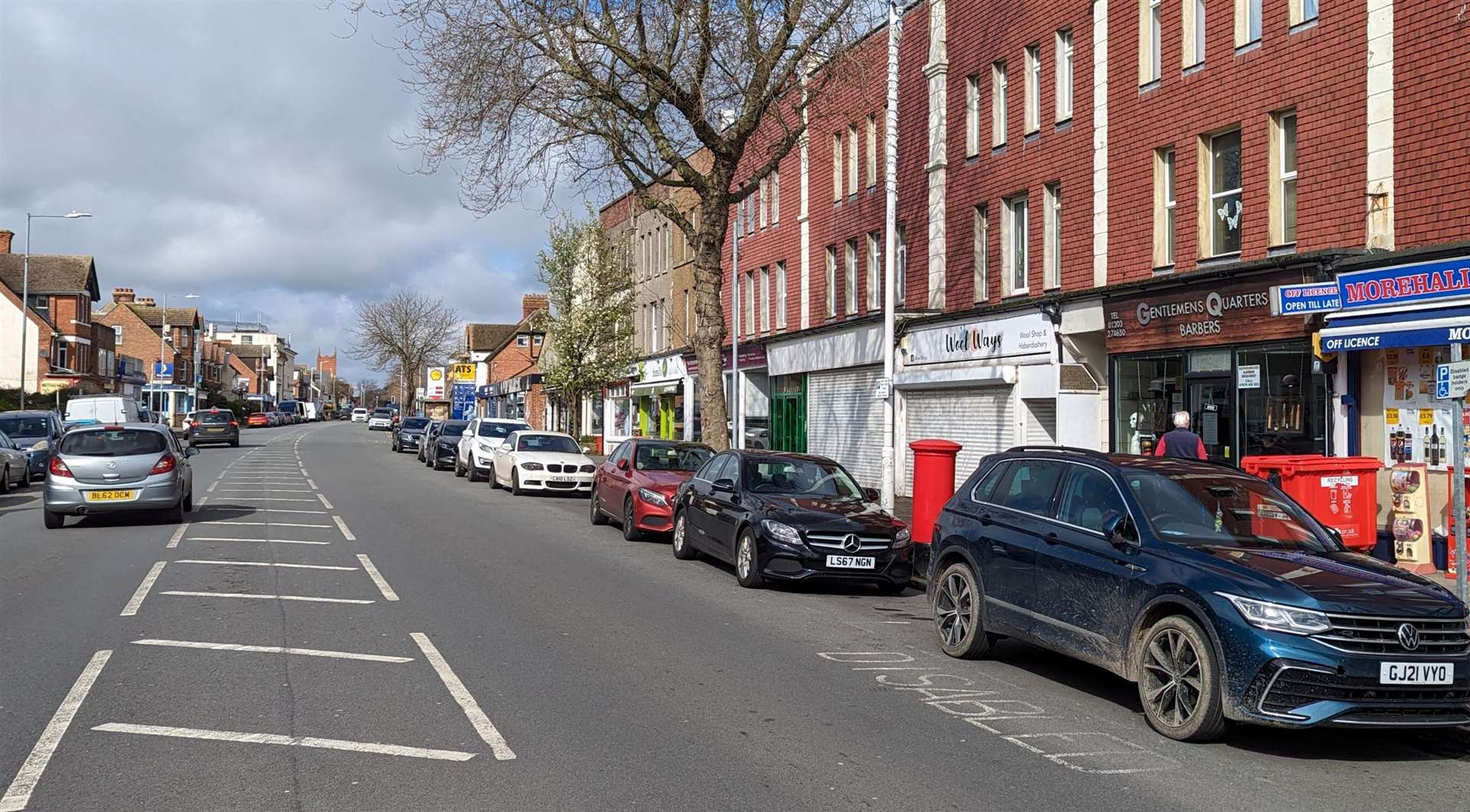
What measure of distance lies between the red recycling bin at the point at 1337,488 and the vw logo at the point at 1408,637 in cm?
687

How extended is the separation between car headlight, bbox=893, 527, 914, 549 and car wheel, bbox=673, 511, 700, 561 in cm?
306

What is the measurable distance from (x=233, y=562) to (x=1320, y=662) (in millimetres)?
10865

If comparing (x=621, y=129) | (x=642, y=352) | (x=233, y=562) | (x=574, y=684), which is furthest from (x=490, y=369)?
(x=574, y=684)

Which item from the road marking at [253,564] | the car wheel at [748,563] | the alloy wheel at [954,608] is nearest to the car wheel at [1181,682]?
the alloy wheel at [954,608]

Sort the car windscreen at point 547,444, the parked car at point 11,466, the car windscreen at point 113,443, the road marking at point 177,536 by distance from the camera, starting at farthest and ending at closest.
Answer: the car windscreen at point 547,444 < the parked car at point 11,466 < the car windscreen at point 113,443 < the road marking at point 177,536

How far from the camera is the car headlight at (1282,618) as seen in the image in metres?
6.23

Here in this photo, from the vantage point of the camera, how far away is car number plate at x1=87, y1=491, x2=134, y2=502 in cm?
1664

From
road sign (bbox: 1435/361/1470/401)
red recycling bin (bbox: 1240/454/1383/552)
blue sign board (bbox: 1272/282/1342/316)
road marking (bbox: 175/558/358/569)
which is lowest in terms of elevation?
road marking (bbox: 175/558/358/569)

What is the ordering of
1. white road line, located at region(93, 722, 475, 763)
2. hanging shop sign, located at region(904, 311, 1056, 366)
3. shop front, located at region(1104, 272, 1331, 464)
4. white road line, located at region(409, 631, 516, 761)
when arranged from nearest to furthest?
white road line, located at region(93, 722, 475, 763) < white road line, located at region(409, 631, 516, 761) < shop front, located at region(1104, 272, 1331, 464) < hanging shop sign, located at region(904, 311, 1056, 366)

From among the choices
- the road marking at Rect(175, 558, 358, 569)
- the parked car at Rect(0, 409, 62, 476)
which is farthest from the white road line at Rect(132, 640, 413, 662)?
the parked car at Rect(0, 409, 62, 476)

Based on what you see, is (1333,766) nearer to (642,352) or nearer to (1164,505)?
(1164,505)

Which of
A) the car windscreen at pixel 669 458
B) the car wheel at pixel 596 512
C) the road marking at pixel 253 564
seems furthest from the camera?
the car wheel at pixel 596 512

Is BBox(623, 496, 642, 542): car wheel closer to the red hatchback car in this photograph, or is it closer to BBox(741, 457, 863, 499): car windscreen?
the red hatchback car

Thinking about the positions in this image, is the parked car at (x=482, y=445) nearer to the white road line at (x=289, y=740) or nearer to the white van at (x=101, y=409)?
the white van at (x=101, y=409)
